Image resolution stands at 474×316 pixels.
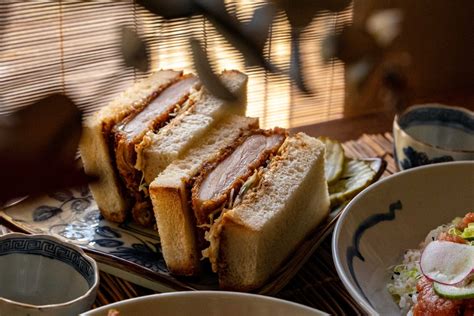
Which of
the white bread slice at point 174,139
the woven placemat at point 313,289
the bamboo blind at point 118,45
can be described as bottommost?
the woven placemat at point 313,289

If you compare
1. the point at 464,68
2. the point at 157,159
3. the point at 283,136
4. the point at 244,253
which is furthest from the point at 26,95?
the point at 464,68

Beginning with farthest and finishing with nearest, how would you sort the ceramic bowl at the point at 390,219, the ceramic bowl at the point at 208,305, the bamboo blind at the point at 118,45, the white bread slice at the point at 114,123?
the white bread slice at the point at 114,123, the ceramic bowl at the point at 390,219, the ceramic bowl at the point at 208,305, the bamboo blind at the point at 118,45

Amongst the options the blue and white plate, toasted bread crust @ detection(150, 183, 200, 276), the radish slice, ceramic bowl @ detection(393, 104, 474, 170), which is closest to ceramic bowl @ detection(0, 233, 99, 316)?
the blue and white plate

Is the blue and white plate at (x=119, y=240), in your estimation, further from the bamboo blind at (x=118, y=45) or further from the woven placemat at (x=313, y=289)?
the bamboo blind at (x=118, y=45)

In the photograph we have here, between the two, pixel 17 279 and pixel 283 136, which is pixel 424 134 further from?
pixel 17 279

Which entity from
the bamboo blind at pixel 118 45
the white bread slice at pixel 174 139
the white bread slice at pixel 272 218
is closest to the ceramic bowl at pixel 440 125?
the white bread slice at pixel 272 218

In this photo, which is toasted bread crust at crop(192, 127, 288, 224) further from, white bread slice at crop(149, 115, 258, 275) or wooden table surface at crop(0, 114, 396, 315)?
wooden table surface at crop(0, 114, 396, 315)
